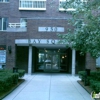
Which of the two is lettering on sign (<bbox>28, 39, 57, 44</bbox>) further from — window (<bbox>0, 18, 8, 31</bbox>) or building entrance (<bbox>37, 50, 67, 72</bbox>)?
building entrance (<bbox>37, 50, 67, 72</bbox>)

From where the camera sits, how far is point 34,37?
21703mm

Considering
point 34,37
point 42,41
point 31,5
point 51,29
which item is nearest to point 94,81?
point 42,41

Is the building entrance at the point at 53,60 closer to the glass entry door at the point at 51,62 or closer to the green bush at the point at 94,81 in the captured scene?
the glass entry door at the point at 51,62

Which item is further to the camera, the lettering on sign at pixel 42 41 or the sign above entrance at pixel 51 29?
the sign above entrance at pixel 51 29

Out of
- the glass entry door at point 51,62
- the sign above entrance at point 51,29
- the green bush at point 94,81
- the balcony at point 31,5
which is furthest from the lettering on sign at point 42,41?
the green bush at point 94,81

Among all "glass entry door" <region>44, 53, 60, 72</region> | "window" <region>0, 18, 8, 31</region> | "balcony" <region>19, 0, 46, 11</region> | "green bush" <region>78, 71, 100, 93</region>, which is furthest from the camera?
"glass entry door" <region>44, 53, 60, 72</region>

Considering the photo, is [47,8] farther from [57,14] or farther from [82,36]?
[82,36]

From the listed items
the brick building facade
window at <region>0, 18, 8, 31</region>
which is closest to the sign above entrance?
the brick building facade

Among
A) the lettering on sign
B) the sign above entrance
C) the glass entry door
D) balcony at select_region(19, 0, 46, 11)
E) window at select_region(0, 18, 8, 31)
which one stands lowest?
the glass entry door

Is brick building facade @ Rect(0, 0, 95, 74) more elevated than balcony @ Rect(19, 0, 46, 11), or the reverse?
balcony @ Rect(19, 0, 46, 11)

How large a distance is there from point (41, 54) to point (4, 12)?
689cm

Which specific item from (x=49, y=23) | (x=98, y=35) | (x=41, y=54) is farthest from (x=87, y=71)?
(x=41, y=54)

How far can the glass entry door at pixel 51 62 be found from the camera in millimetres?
27516

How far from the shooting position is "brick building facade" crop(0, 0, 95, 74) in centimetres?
2169
